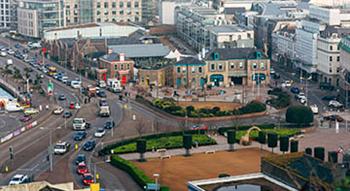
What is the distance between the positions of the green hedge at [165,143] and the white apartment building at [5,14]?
4715 cm

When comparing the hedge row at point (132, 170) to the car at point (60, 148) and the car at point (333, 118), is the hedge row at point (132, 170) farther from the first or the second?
the car at point (333, 118)

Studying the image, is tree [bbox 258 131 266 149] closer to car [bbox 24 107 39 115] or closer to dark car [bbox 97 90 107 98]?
car [bbox 24 107 39 115]

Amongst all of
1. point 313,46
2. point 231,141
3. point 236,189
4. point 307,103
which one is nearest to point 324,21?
point 313,46

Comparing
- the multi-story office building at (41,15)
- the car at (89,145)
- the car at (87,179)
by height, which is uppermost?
the multi-story office building at (41,15)

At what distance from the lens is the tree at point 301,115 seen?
39688 millimetres

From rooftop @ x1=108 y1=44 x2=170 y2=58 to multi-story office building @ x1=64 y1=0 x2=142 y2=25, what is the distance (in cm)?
1703

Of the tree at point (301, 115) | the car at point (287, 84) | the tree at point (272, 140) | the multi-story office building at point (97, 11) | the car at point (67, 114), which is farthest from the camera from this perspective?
the multi-story office building at point (97, 11)

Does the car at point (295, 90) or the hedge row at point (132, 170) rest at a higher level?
the hedge row at point (132, 170)

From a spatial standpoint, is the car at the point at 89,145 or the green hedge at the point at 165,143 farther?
the car at the point at 89,145

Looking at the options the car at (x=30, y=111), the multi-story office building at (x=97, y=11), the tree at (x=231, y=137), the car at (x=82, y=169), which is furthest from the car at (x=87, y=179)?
the multi-story office building at (x=97, y=11)

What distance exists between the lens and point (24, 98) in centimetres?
4819

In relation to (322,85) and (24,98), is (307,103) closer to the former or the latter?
(322,85)

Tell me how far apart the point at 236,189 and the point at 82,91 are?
2527 centimetres

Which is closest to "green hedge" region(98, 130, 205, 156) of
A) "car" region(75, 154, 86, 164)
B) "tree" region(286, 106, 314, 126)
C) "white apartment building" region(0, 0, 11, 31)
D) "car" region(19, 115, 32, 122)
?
"car" region(75, 154, 86, 164)
